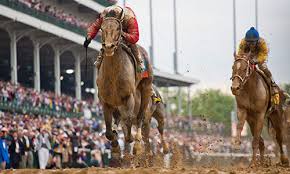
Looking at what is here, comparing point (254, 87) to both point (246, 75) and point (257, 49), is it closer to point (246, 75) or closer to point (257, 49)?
point (246, 75)

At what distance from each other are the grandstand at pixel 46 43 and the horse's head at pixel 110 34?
19.8 metres

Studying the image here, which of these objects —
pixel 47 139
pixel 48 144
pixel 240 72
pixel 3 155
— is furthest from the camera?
pixel 47 139

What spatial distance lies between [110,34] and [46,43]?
2755 centimetres

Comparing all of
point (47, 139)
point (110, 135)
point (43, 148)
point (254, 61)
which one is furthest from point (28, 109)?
point (110, 135)

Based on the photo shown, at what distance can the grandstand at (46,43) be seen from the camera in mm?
34719

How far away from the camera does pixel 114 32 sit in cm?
1266

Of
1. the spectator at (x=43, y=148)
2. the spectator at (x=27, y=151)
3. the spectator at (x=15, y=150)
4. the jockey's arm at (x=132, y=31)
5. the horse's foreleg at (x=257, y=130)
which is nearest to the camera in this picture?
the jockey's arm at (x=132, y=31)

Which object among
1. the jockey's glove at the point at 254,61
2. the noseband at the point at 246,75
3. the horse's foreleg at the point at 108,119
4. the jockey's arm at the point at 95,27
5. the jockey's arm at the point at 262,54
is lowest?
the horse's foreleg at the point at 108,119

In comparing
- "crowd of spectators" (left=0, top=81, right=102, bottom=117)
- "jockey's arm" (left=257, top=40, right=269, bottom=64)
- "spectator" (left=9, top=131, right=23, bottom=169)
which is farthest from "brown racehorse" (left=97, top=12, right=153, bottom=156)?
"crowd of spectators" (left=0, top=81, right=102, bottom=117)

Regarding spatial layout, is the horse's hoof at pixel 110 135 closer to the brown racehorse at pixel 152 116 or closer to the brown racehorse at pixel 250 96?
the brown racehorse at pixel 250 96

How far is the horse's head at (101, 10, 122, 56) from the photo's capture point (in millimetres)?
12586

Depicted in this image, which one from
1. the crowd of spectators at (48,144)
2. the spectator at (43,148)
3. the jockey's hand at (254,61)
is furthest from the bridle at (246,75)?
the spectator at (43,148)

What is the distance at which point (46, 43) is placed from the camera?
131 ft

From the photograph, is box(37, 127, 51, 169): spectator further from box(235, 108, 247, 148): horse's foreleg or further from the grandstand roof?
the grandstand roof
